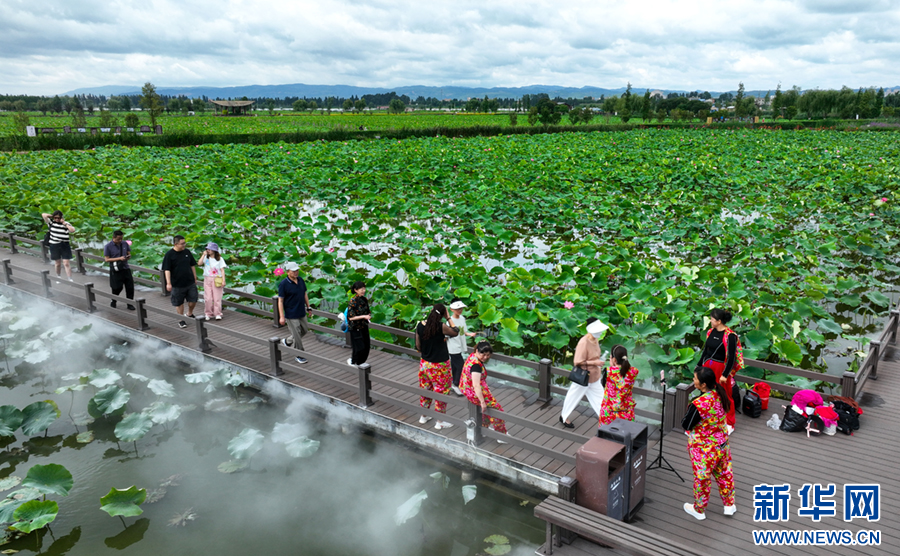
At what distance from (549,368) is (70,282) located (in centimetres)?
993

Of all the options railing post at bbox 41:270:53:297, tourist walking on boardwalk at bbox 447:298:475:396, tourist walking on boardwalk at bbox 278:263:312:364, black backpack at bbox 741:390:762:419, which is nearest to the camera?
tourist walking on boardwalk at bbox 447:298:475:396

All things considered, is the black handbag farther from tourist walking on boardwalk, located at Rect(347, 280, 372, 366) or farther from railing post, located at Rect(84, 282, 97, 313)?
railing post, located at Rect(84, 282, 97, 313)

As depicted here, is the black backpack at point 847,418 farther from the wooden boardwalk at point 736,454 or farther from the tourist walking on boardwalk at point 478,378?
the tourist walking on boardwalk at point 478,378

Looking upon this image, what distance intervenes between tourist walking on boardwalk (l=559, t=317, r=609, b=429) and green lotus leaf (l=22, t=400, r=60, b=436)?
6.84 metres

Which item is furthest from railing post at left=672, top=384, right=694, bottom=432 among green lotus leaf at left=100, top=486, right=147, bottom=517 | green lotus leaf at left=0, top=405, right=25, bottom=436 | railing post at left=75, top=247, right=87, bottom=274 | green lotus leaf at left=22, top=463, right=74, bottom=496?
railing post at left=75, top=247, right=87, bottom=274

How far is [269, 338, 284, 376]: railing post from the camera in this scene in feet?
27.4

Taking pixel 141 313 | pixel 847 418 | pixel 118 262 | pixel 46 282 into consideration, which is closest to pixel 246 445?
pixel 141 313

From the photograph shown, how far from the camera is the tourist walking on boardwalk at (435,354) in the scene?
6.74 m

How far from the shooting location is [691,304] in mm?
9812

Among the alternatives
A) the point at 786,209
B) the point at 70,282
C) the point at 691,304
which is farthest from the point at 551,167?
the point at 70,282

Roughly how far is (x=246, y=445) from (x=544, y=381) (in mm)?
3908

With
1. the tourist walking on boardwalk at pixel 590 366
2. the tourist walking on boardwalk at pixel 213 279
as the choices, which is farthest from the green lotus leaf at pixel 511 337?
the tourist walking on boardwalk at pixel 213 279

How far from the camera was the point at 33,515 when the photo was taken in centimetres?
573

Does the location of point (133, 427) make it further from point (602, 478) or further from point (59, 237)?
point (59, 237)
